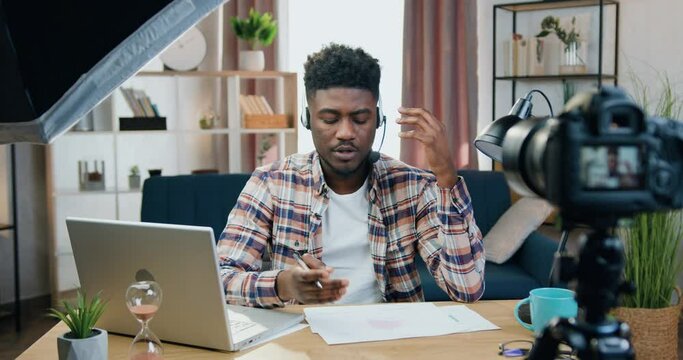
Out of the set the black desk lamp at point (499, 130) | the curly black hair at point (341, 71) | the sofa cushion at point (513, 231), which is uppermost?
the curly black hair at point (341, 71)

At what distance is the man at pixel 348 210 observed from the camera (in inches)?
75.4

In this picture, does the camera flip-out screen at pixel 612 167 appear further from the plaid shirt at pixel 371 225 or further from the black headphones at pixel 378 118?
the black headphones at pixel 378 118

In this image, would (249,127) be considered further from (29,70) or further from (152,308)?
(29,70)

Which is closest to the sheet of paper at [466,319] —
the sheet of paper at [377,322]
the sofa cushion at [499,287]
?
the sheet of paper at [377,322]

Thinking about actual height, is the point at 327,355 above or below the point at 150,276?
below

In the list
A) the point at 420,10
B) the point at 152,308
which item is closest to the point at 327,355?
the point at 152,308

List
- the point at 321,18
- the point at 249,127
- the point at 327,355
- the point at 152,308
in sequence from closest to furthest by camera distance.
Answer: the point at 152,308, the point at 327,355, the point at 249,127, the point at 321,18

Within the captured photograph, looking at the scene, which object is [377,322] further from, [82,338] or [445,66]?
[445,66]

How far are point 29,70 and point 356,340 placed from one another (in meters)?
0.78

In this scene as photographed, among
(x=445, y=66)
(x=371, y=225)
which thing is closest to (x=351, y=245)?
(x=371, y=225)

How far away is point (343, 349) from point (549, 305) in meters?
0.38

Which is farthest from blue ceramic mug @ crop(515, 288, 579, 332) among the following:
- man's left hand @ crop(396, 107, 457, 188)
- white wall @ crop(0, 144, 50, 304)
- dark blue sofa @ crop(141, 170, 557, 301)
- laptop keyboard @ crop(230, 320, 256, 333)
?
white wall @ crop(0, 144, 50, 304)

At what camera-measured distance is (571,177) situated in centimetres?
67

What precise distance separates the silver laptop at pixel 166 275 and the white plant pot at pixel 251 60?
3.08 metres
